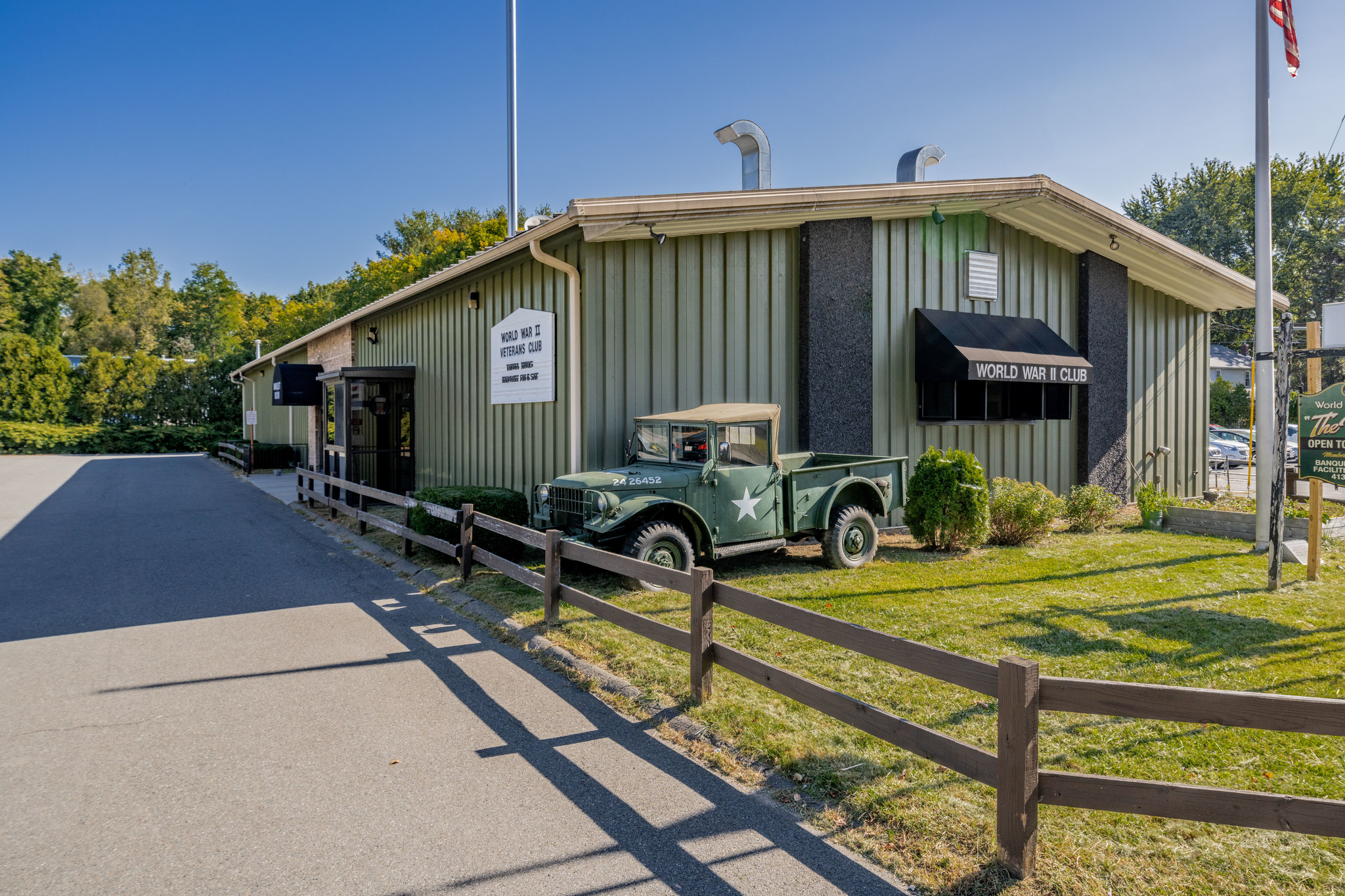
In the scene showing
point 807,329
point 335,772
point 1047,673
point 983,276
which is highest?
point 983,276

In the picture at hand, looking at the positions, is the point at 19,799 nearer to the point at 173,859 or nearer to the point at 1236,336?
the point at 173,859

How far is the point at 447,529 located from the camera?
9.41m

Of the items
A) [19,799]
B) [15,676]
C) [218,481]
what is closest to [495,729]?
[19,799]

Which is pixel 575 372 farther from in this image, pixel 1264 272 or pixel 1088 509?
pixel 1088 509

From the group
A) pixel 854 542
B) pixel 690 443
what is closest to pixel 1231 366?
pixel 854 542

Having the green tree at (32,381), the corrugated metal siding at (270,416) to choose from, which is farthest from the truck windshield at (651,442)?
the green tree at (32,381)

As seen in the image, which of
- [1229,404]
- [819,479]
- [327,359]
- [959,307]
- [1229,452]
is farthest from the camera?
[1229,404]

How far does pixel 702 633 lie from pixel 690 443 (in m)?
3.52

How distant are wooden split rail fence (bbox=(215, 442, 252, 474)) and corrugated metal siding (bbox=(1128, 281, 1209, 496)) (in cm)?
2281

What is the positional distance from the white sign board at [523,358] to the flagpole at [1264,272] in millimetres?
7722

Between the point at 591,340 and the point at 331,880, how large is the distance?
686cm

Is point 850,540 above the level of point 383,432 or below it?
below

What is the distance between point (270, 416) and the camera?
30.9 meters

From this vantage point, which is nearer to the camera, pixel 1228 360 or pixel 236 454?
pixel 236 454
